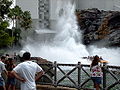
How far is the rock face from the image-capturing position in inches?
2019

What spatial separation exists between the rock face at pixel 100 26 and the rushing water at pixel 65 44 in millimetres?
1506

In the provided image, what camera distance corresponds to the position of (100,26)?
5438 cm

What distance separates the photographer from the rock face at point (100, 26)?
168 feet

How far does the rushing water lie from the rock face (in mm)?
1506

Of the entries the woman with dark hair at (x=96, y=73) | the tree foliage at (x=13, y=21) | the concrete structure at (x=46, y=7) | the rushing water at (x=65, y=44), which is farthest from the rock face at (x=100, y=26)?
the woman with dark hair at (x=96, y=73)

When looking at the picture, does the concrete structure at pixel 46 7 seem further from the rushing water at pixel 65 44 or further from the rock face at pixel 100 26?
the rock face at pixel 100 26

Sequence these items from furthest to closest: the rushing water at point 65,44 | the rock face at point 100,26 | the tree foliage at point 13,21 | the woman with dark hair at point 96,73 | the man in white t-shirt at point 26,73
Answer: the rushing water at point 65,44
the rock face at point 100,26
the tree foliage at point 13,21
the woman with dark hair at point 96,73
the man in white t-shirt at point 26,73

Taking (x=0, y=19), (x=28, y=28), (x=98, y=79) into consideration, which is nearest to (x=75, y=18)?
(x=28, y=28)

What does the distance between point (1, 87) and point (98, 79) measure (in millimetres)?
3132

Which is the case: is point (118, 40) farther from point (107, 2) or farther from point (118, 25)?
point (107, 2)

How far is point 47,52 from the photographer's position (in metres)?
53.4

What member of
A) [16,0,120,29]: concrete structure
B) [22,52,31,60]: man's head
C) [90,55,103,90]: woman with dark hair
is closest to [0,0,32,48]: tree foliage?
[16,0,120,29]: concrete structure

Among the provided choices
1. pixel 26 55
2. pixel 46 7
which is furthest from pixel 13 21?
pixel 26 55

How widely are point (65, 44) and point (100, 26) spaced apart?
8.16 meters
